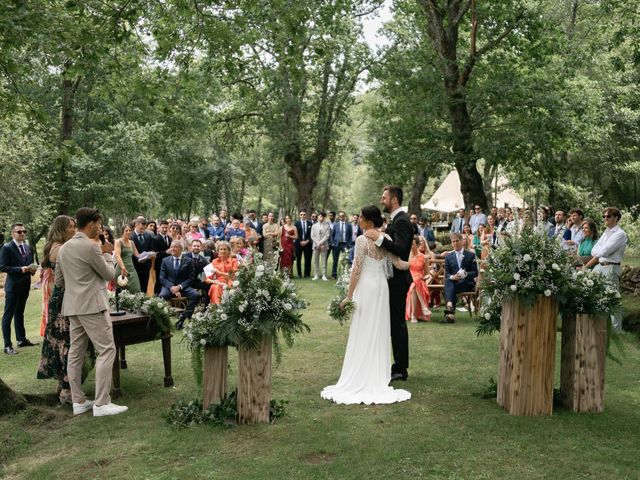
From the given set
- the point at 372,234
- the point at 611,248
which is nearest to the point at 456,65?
the point at 611,248

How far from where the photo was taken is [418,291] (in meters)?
12.8

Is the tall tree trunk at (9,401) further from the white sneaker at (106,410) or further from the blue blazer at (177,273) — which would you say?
the blue blazer at (177,273)

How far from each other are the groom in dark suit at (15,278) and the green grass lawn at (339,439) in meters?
2.15

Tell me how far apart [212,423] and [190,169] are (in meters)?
36.9

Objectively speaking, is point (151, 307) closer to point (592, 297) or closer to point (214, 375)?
point (214, 375)

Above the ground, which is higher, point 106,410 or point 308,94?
point 308,94

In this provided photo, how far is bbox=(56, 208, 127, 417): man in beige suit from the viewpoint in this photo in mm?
6676

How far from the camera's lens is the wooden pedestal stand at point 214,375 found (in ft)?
20.9

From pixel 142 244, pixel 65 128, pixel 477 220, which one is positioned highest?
pixel 65 128

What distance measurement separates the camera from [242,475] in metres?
5.05

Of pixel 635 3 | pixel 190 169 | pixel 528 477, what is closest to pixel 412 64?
pixel 635 3

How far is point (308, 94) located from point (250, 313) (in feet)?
92.4

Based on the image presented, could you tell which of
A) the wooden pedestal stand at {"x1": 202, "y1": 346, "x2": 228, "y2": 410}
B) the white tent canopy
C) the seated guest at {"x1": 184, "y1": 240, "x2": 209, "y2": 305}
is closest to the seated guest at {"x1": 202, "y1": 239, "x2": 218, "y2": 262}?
the seated guest at {"x1": 184, "y1": 240, "x2": 209, "y2": 305}

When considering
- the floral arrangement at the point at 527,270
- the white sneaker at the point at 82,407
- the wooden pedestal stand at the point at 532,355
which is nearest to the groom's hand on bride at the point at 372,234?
the floral arrangement at the point at 527,270
